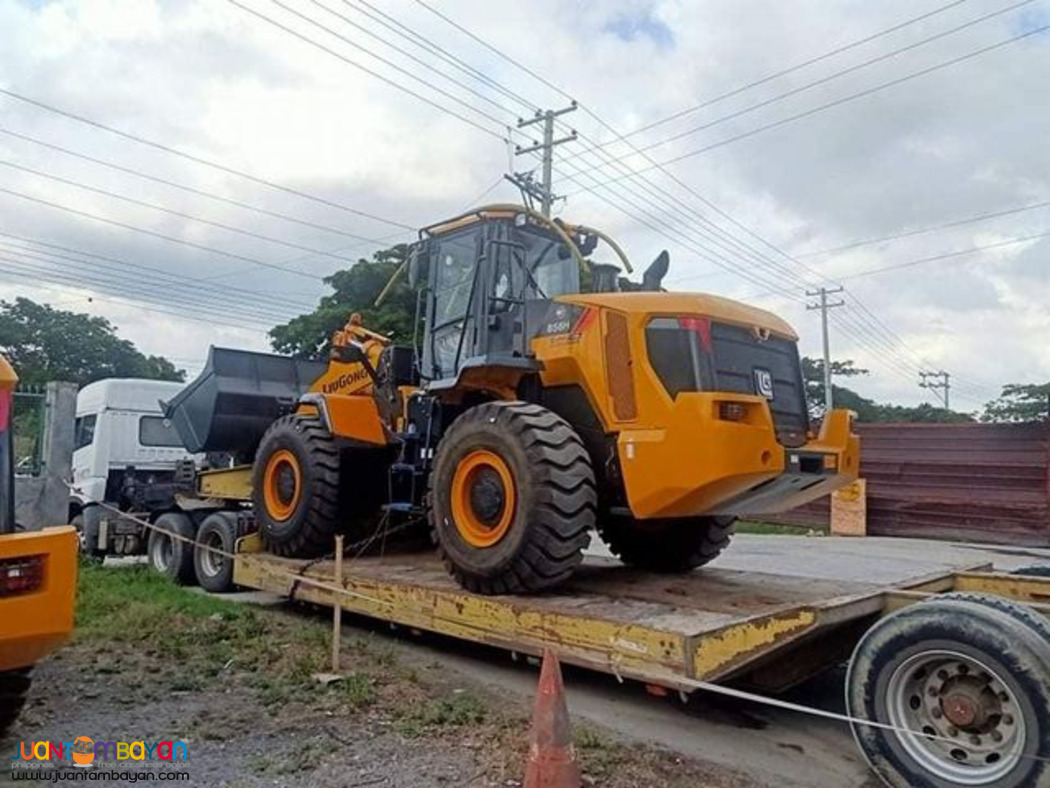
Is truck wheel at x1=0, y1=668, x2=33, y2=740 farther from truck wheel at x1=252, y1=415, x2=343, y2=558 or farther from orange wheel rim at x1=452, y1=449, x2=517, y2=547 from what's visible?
truck wheel at x1=252, y1=415, x2=343, y2=558

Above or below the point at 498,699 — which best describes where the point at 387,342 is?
above

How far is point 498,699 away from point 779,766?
167 centimetres

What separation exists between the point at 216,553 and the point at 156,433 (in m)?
3.94

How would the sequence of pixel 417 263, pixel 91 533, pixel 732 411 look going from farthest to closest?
pixel 91 533, pixel 417 263, pixel 732 411

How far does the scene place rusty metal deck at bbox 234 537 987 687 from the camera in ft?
13.9

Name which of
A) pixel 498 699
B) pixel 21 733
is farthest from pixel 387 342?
pixel 21 733

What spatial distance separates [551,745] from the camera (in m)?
3.50

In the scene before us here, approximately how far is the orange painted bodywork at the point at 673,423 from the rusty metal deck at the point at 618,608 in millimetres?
639

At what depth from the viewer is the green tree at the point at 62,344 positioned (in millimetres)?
38375

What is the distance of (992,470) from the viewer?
50.3 feet

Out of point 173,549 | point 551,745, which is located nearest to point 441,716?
point 551,745

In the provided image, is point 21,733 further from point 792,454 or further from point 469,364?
point 792,454

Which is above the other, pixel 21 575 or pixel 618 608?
pixel 21 575

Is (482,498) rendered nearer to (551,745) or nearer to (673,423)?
(673,423)
